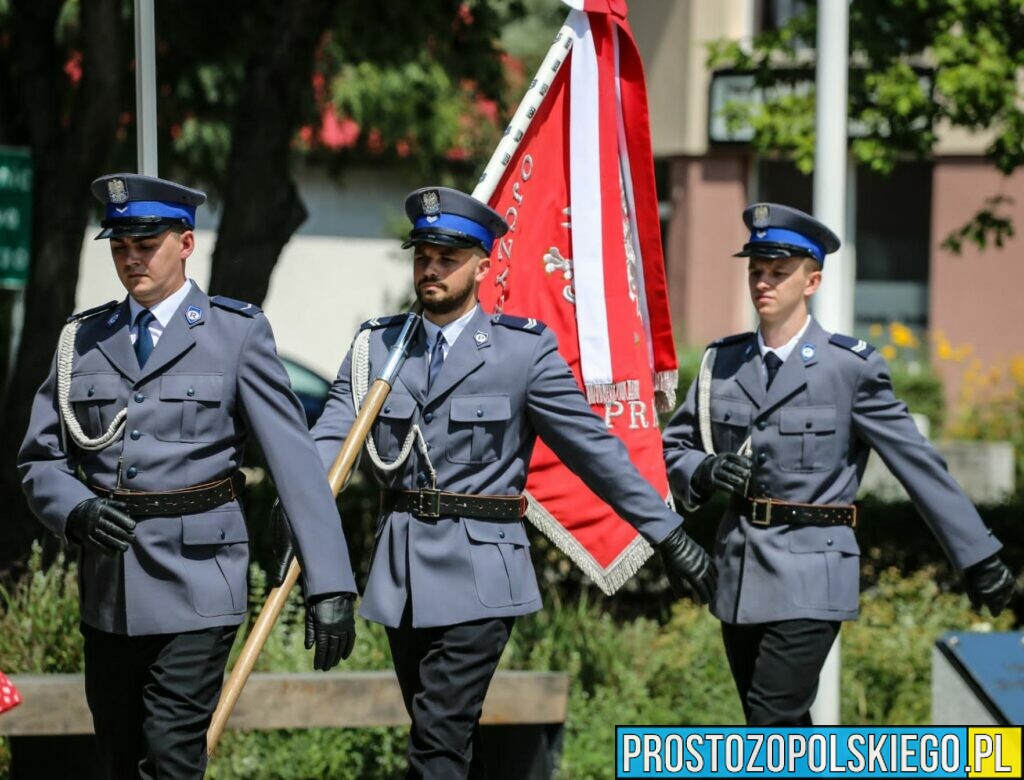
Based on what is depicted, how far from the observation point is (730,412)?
6.03 metres

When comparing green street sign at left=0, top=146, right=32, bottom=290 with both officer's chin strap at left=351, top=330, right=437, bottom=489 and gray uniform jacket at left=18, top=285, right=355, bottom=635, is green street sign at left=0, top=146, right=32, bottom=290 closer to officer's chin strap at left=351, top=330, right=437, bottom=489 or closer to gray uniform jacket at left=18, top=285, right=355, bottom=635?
officer's chin strap at left=351, top=330, right=437, bottom=489

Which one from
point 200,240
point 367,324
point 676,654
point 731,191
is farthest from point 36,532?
point 200,240

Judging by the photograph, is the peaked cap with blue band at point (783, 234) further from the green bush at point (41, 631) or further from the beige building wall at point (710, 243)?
the beige building wall at point (710, 243)

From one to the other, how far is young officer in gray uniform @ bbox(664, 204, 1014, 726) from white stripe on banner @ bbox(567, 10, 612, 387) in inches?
26.9

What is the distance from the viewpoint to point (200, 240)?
28.2 meters

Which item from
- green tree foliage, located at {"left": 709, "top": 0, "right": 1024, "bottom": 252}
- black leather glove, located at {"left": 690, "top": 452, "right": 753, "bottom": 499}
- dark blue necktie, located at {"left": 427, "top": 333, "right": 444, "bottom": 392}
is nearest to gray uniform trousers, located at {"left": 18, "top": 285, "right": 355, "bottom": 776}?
dark blue necktie, located at {"left": 427, "top": 333, "right": 444, "bottom": 392}

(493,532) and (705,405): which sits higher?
(705,405)

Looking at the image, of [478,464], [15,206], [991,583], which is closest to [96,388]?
[478,464]

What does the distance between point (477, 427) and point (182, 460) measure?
3.00ft

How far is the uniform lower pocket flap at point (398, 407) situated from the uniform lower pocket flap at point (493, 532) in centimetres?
37

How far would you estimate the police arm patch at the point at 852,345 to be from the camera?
593 centimetres

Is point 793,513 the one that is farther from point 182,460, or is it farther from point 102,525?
point 102,525

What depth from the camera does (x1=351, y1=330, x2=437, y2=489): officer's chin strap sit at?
524cm

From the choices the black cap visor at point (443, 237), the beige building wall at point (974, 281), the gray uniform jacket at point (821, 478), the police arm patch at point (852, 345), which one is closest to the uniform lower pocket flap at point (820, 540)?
the gray uniform jacket at point (821, 478)
